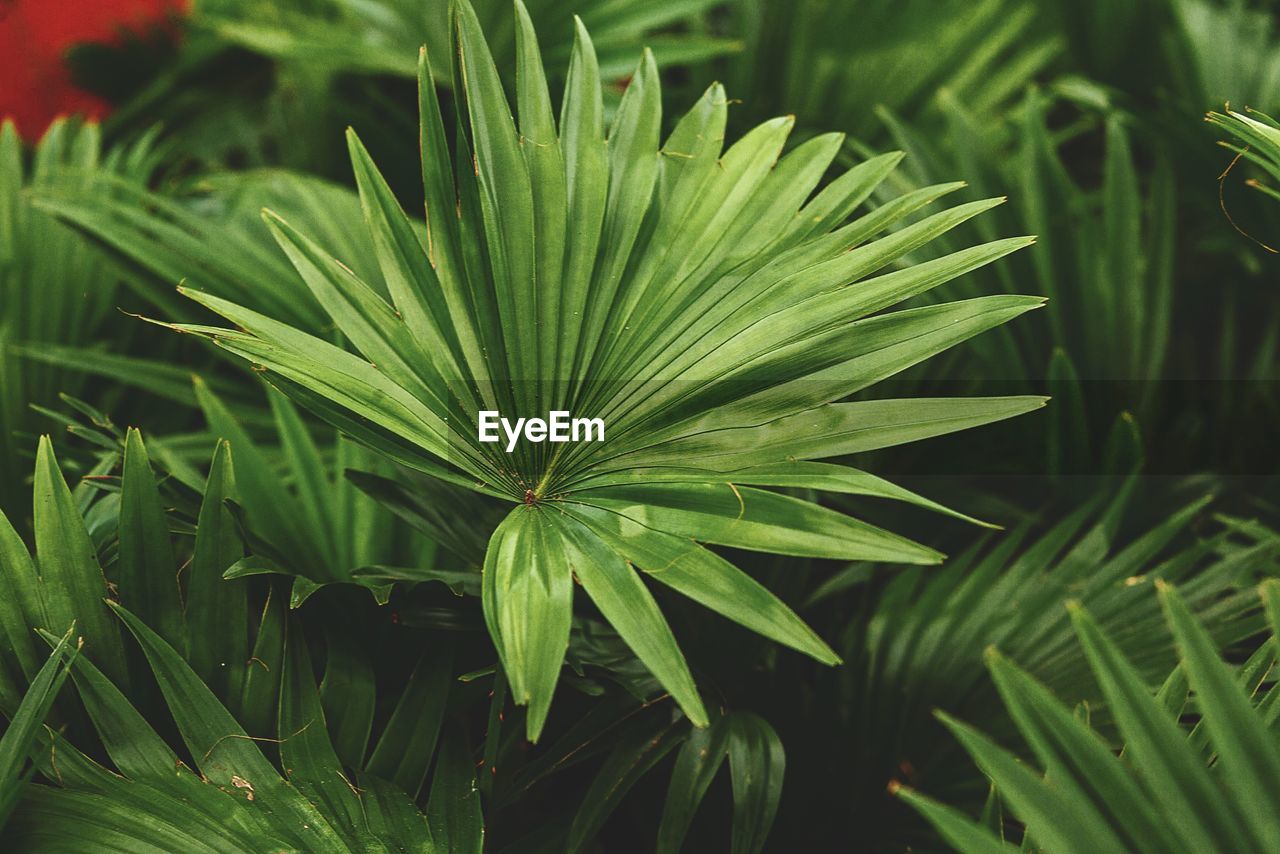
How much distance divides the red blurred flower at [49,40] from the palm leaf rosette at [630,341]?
987mm

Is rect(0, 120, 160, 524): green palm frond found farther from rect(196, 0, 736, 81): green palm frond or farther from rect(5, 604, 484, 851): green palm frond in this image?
rect(5, 604, 484, 851): green palm frond

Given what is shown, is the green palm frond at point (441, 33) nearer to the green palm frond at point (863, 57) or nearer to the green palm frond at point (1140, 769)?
the green palm frond at point (863, 57)

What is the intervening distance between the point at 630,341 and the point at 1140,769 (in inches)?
13.8

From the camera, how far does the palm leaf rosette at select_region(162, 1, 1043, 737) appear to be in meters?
0.49

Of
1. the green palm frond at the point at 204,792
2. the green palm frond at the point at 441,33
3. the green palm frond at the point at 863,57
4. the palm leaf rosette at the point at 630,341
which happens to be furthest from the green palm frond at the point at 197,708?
the green palm frond at the point at 863,57

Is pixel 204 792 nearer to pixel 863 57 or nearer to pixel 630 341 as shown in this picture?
pixel 630 341

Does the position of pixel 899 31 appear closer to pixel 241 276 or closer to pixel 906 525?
pixel 906 525

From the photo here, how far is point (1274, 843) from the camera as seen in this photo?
1.33ft

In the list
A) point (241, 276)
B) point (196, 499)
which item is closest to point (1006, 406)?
point (196, 499)

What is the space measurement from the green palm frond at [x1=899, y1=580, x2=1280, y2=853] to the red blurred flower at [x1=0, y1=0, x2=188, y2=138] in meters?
1.44

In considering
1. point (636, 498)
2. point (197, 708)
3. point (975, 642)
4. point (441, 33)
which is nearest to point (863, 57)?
point (441, 33)

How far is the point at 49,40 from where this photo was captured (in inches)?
51.1

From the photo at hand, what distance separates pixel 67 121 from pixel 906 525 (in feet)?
3.76

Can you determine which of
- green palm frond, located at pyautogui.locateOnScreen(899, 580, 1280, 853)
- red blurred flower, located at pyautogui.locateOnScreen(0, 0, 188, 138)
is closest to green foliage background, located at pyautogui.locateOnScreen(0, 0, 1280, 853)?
green palm frond, located at pyautogui.locateOnScreen(899, 580, 1280, 853)
